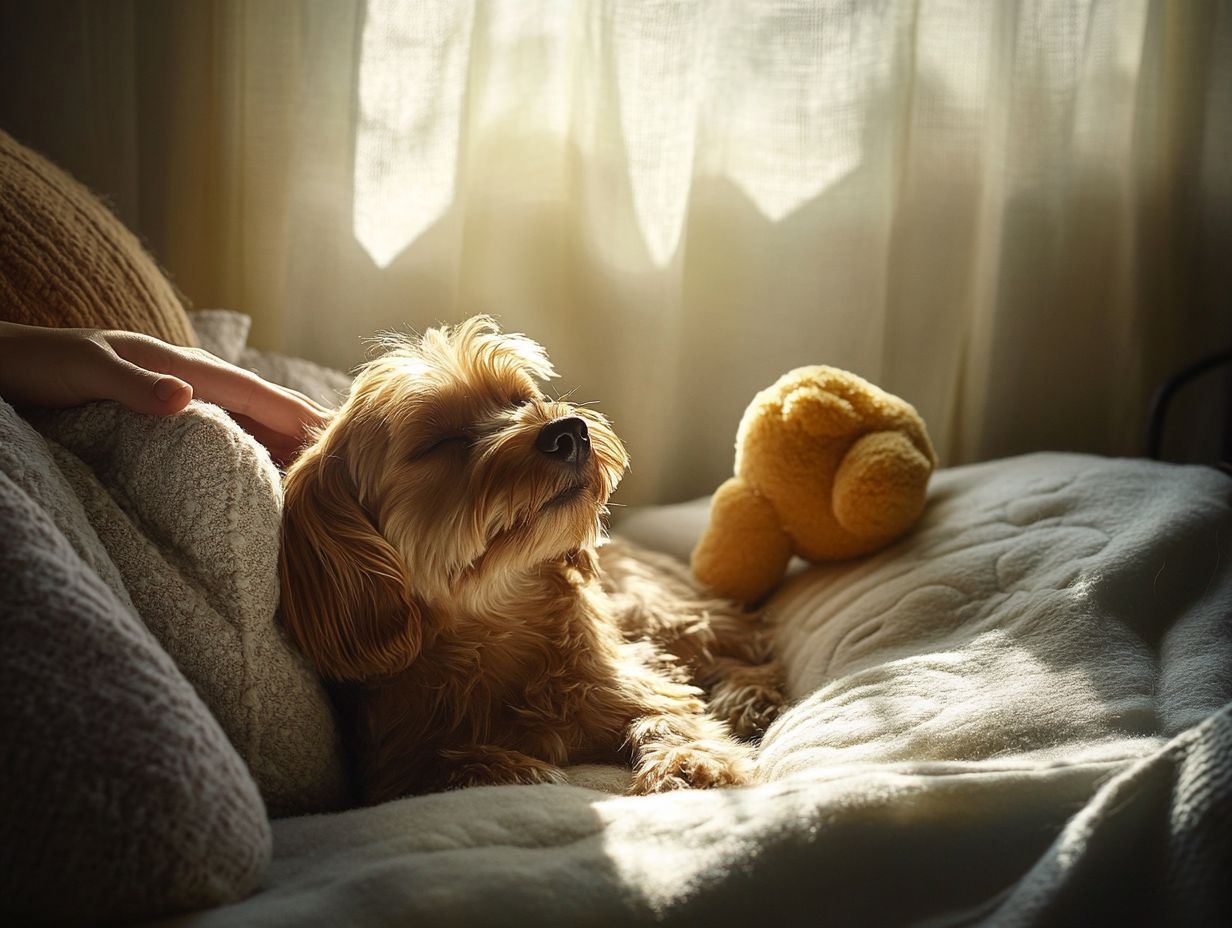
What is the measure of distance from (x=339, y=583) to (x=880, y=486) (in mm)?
952

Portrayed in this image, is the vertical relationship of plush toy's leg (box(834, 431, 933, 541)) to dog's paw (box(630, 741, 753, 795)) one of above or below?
above

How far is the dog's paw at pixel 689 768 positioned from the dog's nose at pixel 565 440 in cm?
46

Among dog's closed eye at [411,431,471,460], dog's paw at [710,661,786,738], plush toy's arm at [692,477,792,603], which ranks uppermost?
dog's closed eye at [411,431,471,460]

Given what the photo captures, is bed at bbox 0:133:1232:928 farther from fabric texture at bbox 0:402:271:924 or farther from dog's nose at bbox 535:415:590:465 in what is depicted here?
dog's nose at bbox 535:415:590:465

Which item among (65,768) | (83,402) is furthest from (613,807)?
(83,402)

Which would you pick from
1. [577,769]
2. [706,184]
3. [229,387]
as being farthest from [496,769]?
[706,184]

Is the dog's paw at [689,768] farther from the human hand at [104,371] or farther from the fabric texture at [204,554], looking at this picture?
the human hand at [104,371]

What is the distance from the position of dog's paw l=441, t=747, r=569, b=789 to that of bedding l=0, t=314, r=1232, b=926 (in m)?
0.09

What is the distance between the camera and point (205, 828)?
3.01ft

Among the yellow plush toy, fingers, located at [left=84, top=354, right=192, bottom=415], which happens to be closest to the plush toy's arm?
the yellow plush toy

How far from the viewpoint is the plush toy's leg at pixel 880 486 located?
1.75 m

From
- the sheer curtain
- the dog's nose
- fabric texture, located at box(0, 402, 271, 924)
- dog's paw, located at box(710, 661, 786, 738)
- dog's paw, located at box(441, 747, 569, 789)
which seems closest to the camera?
fabric texture, located at box(0, 402, 271, 924)

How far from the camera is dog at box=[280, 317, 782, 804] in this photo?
139cm

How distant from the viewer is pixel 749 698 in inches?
69.6
